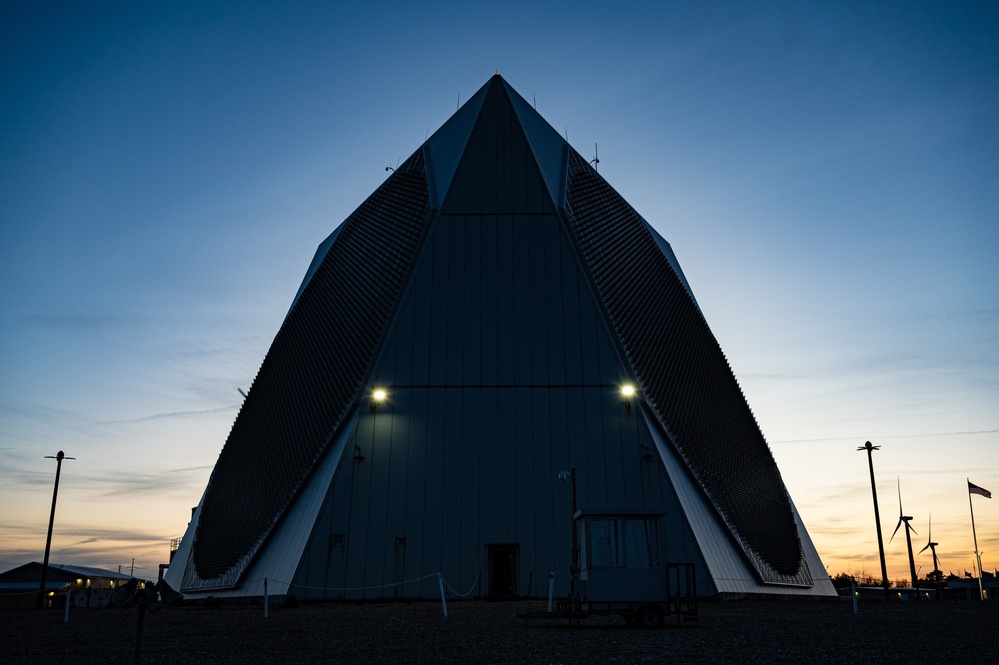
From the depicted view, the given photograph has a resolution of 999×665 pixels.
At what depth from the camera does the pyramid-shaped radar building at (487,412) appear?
23828mm

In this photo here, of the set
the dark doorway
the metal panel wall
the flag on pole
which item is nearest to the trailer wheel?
the metal panel wall

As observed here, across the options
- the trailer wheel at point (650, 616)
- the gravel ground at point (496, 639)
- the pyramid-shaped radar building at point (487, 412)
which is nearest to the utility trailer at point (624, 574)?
the trailer wheel at point (650, 616)

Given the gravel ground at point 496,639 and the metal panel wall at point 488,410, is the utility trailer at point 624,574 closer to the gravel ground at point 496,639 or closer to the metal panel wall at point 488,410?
the gravel ground at point 496,639

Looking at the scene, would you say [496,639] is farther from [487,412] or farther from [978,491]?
[978,491]

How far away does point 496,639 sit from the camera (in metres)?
12.2

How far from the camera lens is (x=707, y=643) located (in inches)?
460

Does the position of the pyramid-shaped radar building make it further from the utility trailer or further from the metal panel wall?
the utility trailer

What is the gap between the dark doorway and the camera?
23750 mm

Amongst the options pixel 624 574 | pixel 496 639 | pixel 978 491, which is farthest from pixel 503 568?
pixel 978 491

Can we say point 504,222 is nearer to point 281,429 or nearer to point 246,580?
point 281,429

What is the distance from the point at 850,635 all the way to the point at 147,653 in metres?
11.2

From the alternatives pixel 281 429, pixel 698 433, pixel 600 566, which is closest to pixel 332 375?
pixel 281 429

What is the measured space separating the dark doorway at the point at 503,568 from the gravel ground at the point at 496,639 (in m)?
4.55

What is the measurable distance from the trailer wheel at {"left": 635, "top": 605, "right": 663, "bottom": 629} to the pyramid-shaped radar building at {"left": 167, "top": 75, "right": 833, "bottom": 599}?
751 cm
